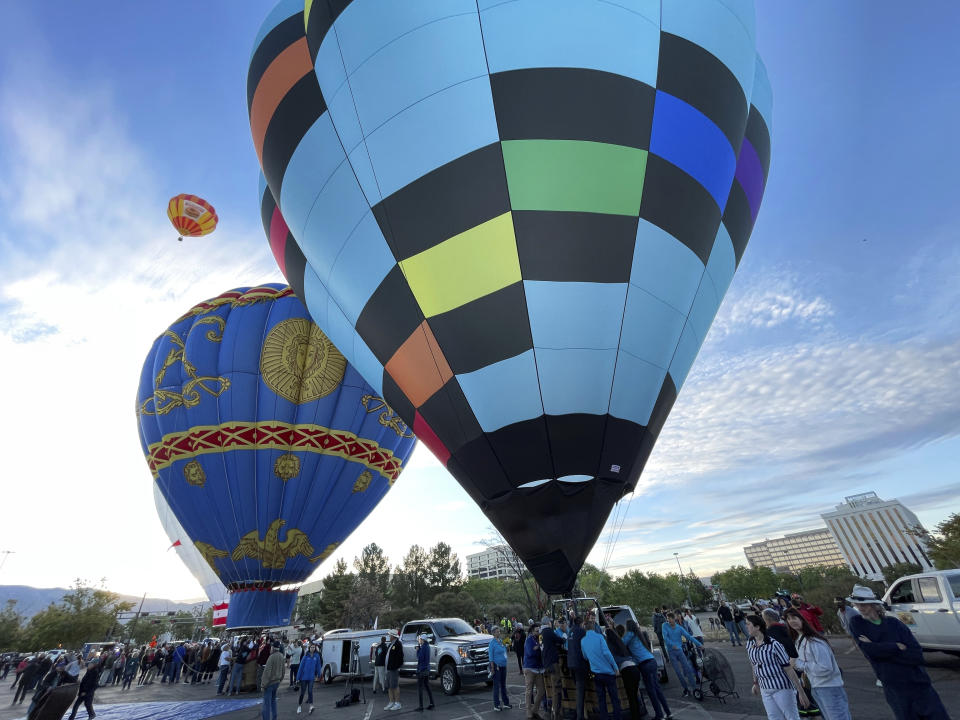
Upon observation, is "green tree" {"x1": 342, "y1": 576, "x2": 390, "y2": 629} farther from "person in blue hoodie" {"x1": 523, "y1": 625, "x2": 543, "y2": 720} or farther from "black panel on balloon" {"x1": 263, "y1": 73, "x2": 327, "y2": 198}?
"black panel on balloon" {"x1": 263, "y1": 73, "x2": 327, "y2": 198}

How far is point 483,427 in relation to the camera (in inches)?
230

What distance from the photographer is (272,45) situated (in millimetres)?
8812

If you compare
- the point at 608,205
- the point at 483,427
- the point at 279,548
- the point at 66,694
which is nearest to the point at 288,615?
the point at 279,548

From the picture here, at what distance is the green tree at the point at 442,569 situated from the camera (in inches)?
1849

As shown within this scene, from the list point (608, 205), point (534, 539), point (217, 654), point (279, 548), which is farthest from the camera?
point (217, 654)

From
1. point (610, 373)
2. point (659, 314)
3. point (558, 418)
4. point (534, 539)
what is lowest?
point (534, 539)

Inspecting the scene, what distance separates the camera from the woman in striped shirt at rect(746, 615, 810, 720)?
3.99 m

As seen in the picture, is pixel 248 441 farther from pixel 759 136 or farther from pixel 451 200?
pixel 759 136

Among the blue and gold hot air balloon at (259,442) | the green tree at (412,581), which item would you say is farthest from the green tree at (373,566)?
the blue and gold hot air balloon at (259,442)

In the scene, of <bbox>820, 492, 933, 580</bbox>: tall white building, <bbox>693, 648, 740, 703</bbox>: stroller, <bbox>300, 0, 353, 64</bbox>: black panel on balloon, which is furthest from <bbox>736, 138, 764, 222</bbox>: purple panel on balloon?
<bbox>820, 492, 933, 580</bbox>: tall white building

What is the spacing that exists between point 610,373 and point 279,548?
13261 mm

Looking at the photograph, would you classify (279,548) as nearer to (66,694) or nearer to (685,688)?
(66,694)

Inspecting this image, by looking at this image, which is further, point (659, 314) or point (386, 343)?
point (386, 343)

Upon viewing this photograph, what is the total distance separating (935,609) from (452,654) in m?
8.24
